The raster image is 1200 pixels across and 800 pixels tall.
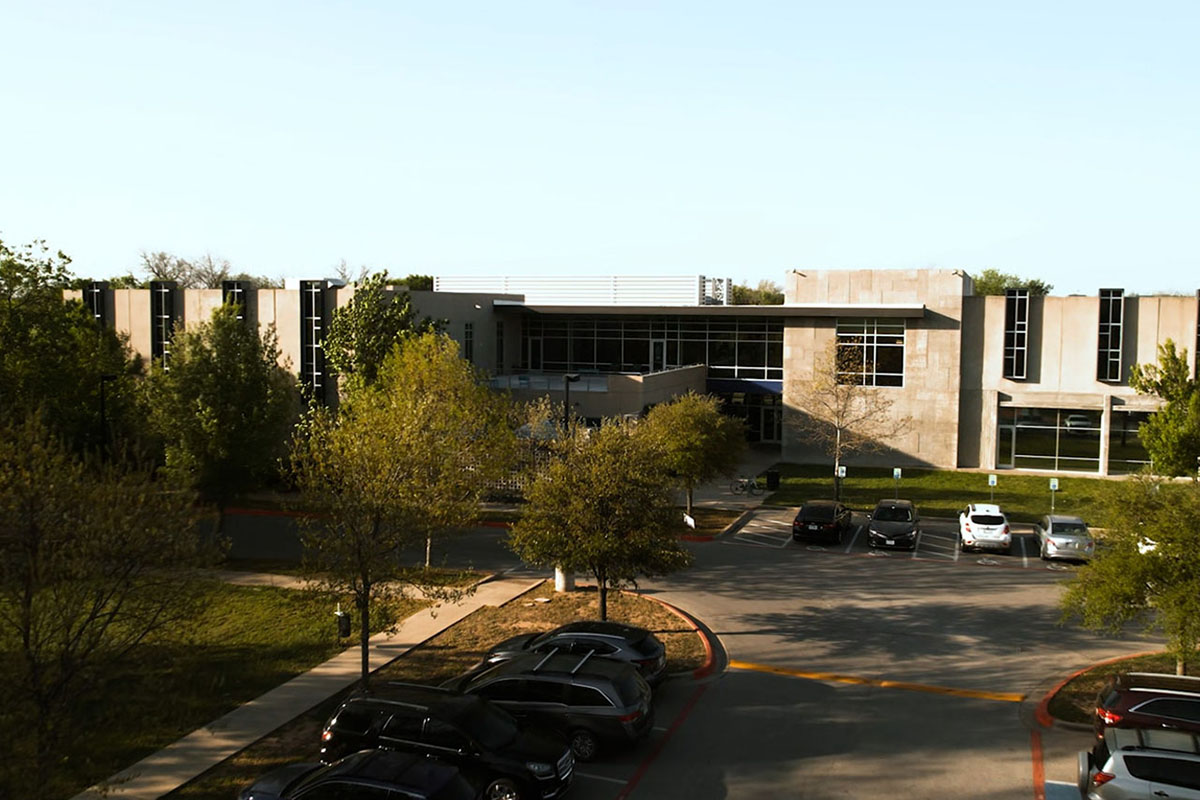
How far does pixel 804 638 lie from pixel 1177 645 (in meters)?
7.40

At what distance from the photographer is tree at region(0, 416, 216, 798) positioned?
10.2m

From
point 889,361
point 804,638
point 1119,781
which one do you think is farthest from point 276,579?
point 889,361

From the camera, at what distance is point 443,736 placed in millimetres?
13547

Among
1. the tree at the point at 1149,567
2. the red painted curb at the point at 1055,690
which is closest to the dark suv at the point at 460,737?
the red painted curb at the point at 1055,690

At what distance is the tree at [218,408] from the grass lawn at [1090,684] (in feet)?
74.7

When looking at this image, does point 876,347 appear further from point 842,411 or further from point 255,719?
point 255,719

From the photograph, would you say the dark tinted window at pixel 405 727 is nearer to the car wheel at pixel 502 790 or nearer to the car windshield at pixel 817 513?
the car wheel at pixel 502 790

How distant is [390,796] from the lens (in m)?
11.5

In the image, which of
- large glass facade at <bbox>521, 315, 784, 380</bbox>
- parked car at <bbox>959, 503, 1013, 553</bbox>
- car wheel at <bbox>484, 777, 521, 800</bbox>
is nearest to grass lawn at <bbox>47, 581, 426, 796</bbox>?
car wheel at <bbox>484, 777, 521, 800</bbox>

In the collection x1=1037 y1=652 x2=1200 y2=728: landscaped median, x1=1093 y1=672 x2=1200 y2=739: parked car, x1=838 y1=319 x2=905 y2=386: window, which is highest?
x1=838 y1=319 x2=905 y2=386: window

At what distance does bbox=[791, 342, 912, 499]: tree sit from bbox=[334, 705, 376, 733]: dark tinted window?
2654cm

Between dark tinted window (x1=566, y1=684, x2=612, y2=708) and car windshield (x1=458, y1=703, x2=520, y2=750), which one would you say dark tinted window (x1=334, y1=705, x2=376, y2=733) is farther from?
dark tinted window (x1=566, y1=684, x2=612, y2=708)

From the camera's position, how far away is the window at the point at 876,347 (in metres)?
45.2

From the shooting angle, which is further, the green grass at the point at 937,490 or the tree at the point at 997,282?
the tree at the point at 997,282
